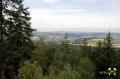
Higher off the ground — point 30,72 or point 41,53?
point 30,72

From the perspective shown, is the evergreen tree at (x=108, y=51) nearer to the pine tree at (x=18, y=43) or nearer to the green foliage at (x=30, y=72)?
the pine tree at (x=18, y=43)

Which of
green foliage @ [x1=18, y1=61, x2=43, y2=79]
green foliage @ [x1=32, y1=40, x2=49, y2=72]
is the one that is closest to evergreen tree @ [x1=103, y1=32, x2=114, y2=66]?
green foliage @ [x1=32, y1=40, x2=49, y2=72]

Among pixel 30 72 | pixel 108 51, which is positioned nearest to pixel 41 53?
pixel 108 51

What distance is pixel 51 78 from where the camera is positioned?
83.2ft

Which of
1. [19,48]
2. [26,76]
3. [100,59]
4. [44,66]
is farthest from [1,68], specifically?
[100,59]

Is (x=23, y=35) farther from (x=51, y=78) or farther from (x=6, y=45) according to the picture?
(x=51, y=78)

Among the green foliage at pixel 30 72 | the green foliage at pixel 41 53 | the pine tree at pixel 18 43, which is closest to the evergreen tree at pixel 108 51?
the green foliage at pixel 41 53

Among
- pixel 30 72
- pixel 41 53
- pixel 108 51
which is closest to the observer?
pixel 30 72

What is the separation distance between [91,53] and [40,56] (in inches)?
662

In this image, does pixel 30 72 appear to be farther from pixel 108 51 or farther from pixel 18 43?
pixel 108 51

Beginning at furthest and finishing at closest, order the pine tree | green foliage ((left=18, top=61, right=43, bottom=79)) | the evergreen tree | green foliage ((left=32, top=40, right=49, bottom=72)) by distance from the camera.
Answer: the evergreen tree < green foliage ((left=32, top=40, right=49, bottom=72)) < the pine tree < green foliage ((left=18, top=61, right=43, bottom=79))

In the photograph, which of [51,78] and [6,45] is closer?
[51,78]

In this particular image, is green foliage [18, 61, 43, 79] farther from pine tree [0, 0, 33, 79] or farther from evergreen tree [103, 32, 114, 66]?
evergreen tree [103, 32, 114, 66]

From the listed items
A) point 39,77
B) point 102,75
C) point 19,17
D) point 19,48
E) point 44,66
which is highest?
point 19,17
